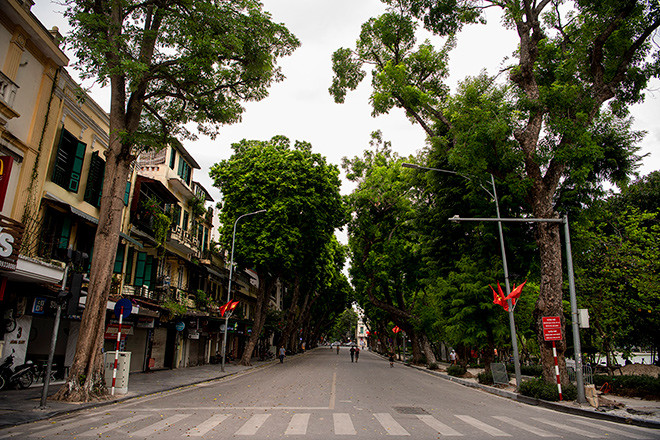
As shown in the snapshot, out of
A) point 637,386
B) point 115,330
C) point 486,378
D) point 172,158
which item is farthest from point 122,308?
point 637,386

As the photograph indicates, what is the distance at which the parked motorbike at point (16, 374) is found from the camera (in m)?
11.9

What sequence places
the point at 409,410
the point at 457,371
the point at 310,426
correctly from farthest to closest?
1. the point at 457,371
2. the point at 409,410
3. the point at 310,426

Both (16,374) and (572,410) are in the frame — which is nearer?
(572,410)

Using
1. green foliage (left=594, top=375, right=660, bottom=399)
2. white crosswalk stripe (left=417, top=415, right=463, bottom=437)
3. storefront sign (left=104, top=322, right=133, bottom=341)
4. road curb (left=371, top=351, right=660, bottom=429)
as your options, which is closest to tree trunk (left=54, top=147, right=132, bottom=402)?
storefront sign (left=104, top=322, right=133, bottom=341)

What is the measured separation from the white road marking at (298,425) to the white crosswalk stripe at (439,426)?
263 centimetres

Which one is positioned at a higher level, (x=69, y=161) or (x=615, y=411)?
(x=69, y=161)

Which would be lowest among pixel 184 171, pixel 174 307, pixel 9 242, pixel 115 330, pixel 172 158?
pixel 115 330

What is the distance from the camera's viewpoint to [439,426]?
27.0 feet

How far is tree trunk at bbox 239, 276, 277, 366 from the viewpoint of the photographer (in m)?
28.5

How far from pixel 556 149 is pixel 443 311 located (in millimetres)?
10305

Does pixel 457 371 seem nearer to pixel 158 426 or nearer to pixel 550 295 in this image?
pixel 550 295

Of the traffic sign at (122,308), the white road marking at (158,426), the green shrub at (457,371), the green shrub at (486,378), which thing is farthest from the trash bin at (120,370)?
the green shrub at (457,371)

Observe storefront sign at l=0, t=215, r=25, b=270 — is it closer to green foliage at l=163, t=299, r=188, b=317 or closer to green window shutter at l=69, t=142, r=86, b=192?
green window shutter at l=69, t=142, r=86, b=192

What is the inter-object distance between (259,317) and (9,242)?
2007 cm
